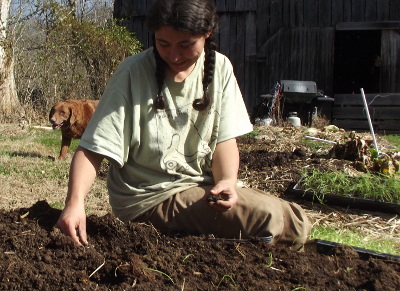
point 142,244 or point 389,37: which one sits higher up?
point 389,37

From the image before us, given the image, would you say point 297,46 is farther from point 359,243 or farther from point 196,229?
point 196,229

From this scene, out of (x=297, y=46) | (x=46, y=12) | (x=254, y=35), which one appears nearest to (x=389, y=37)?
(x=297, y=46)

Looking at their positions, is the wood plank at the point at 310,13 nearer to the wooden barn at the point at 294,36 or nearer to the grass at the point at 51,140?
the wooden barn at the point at 294,36

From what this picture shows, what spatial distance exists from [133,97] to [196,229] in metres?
0.73

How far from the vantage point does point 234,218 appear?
8.87 feet

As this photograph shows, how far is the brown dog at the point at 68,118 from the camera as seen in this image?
7021 mm

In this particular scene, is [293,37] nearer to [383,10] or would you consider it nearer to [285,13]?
[285,13]

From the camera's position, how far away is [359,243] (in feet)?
13.0

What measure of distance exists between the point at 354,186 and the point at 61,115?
3.89m

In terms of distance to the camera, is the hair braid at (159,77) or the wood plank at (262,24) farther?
the wood plank at (262,24)

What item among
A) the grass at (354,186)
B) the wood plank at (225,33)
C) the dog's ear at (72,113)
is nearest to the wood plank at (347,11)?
the wood plank at (225,33)

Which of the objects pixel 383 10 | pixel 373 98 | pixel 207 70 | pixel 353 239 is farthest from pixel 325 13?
pixel 207 70

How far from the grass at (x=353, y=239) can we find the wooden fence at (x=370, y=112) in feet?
29.8

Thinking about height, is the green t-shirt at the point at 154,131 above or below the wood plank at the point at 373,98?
above
